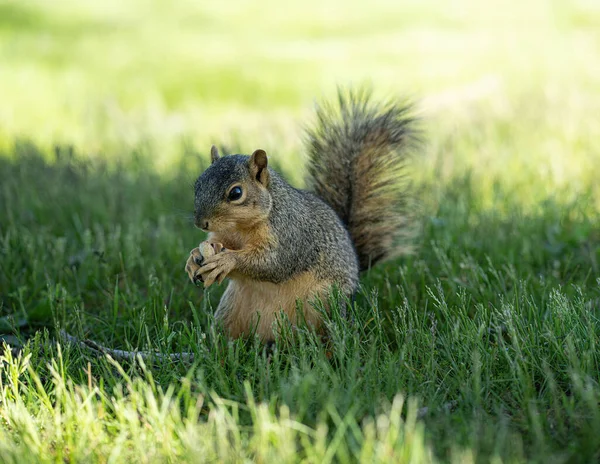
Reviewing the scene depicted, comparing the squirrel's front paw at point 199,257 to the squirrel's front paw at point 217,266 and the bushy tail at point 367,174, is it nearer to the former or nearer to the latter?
the squirrel's front paw at point 217,266

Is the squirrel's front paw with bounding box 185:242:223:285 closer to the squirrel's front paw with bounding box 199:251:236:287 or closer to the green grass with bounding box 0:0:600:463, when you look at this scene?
the squirrel's front paw with bounding box 199:251:236:287

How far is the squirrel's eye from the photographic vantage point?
272 centimetres

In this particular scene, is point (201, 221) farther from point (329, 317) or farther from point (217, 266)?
point (329, 317)

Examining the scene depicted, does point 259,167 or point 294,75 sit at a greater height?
point 294,75

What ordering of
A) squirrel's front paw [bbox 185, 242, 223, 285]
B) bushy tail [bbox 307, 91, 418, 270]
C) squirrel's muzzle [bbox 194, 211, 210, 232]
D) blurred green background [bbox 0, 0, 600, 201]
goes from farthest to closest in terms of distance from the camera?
blurred green background [bbox 0, 0, 600, 201] < bushy tail [bbox 307, 91, 418, 270] < squirrel's front paw [bbox 185, 242, 223, 285] < squirrel's muzzle [bbox 194, 211, 210, 232]

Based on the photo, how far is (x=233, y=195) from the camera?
8.94ft

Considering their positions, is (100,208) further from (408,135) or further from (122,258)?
(408,135)

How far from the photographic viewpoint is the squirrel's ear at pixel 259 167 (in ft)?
9.34

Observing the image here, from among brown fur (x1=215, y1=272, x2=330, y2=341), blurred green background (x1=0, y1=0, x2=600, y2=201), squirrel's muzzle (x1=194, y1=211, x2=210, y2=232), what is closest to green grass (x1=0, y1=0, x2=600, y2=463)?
blurred green background (x1=0, y1=0, x2=600, y2=201)

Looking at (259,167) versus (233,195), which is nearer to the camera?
(233,195)

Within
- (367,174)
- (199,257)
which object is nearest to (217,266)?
(199,257)

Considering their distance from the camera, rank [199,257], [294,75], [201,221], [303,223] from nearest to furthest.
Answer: [201,221] < [199,257] < [303,223] < [294,75]

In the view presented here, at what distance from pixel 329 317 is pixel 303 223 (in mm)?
393

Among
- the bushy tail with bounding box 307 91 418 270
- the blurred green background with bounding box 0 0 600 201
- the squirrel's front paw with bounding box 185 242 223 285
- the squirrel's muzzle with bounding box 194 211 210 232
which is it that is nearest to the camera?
the squirrel's muzzle with bounding box 194 211 210 232
